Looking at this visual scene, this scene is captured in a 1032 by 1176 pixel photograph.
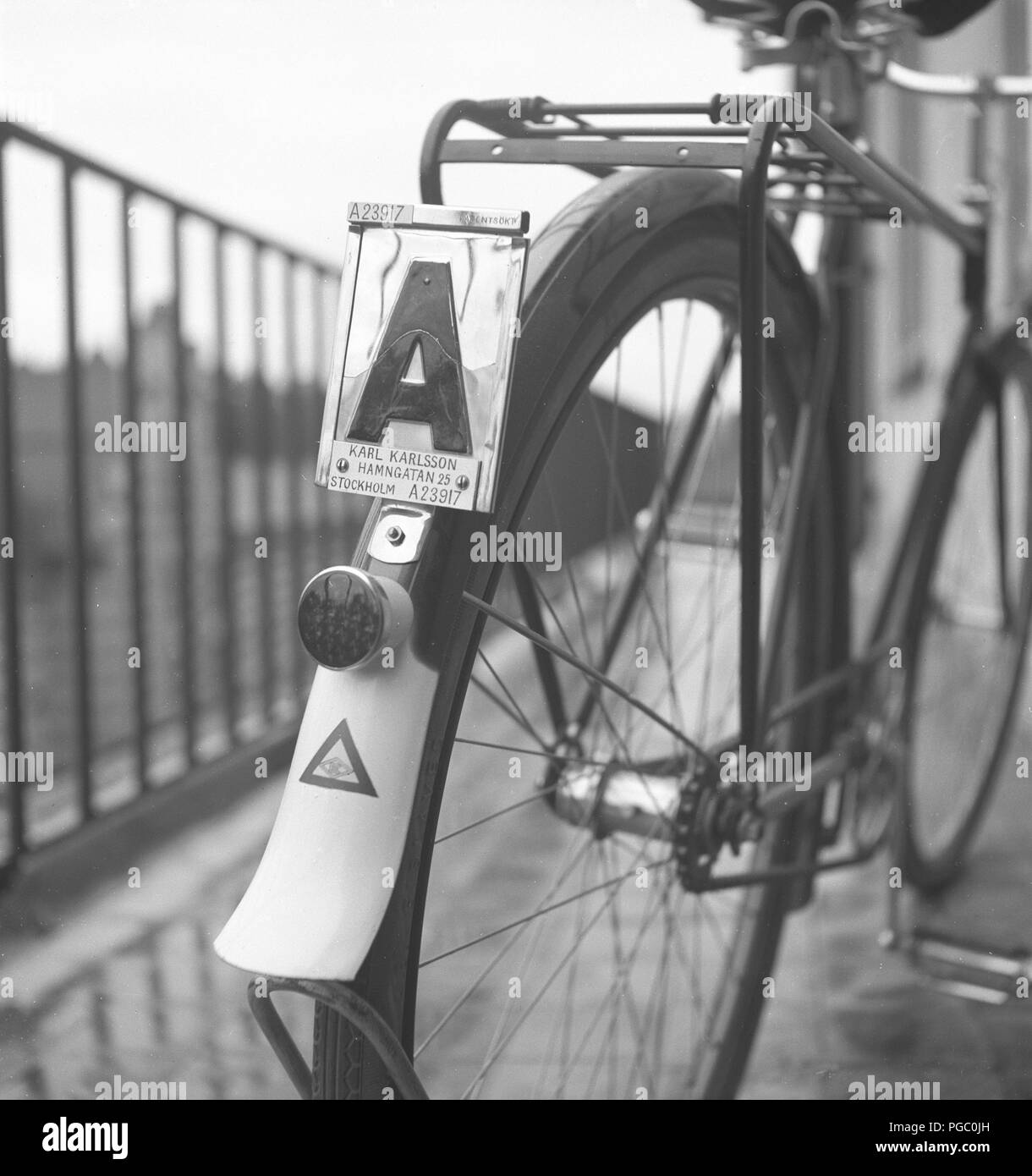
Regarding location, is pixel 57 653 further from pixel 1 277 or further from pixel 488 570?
pixel 488 570

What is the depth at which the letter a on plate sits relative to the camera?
893 mm

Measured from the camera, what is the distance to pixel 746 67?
5.17ft

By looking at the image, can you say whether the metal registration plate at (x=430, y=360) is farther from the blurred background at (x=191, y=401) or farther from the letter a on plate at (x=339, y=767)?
the blurred background at (x=191, y=401)

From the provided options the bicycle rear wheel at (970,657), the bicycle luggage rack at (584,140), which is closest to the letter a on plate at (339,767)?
the bicycle luggage rack at (584,140)

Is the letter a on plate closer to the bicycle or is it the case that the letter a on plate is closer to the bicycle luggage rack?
the bicycle

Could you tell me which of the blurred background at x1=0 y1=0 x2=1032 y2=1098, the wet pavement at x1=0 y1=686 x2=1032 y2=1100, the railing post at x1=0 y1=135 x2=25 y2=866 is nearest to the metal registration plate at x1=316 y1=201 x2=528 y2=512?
the blurred background at x1=0 y1=0 x2=1032 y2=1098

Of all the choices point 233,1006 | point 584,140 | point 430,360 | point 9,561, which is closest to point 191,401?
point 9,561

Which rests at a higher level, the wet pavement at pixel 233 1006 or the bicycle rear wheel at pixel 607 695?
the bicycle rear wheel at pixel 607 695

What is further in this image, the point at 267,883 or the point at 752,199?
the point at 752,199

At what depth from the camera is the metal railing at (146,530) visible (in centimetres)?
189

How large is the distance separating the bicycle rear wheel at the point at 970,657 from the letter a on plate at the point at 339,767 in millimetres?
1381

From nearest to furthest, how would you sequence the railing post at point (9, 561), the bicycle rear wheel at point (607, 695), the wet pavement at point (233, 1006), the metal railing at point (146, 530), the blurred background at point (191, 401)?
the bicycle rear wheel at point (607, 695), the blurred background at point (191, 401), the wet pavement at point (233, 1006), the railing post at point (9, 561), the metal railing at point (146, 530)
